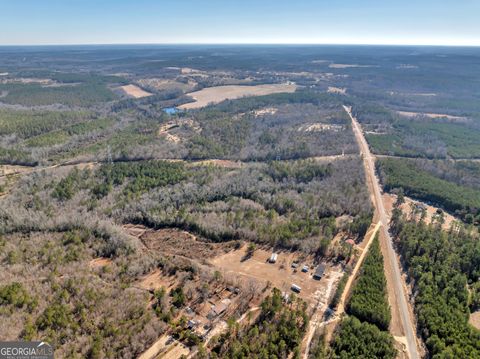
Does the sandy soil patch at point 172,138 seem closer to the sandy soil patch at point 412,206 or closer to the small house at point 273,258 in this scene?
the sandy soil patch at point 412,206

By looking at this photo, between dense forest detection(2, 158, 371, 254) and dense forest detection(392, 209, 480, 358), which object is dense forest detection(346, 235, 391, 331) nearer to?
dense forest detection(392, 209, 480, 358)

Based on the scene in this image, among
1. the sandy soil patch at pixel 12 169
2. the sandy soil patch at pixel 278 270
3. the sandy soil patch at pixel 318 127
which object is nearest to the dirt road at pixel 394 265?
the sandy soil patch at pixel 278 270

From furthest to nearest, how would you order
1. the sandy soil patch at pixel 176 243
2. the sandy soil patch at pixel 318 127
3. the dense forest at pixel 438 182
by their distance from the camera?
the sandy soil patch at pixel 318 127, the dense forest at pixel 438 182, the sandy soil patch at pixel 176 243

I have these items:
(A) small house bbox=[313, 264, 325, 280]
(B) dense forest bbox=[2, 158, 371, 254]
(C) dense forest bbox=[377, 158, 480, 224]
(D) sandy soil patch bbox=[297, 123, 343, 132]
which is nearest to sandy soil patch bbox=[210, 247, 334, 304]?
(A) small house bbox=[313, 264, 325, 280]

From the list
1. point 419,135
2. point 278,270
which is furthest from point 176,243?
point 419,135

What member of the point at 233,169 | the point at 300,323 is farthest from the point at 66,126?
the point at 300,323

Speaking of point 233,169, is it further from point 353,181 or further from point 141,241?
point 141,241
